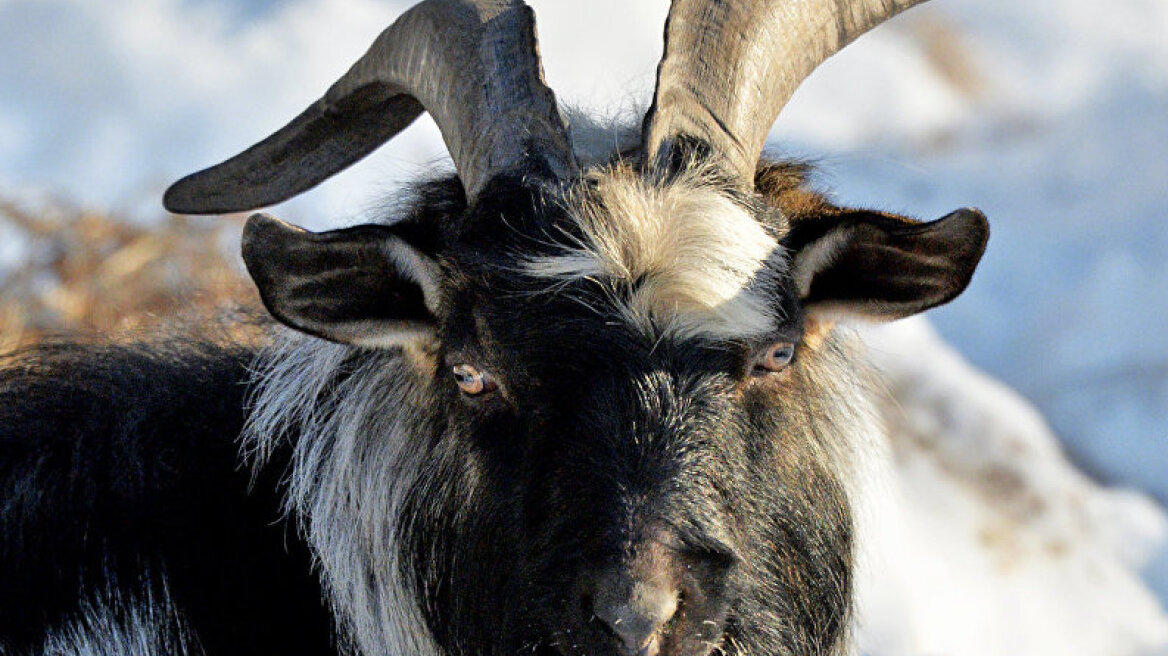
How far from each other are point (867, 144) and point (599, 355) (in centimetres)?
808

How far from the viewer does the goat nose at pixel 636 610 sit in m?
2.60

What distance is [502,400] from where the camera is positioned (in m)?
3.05

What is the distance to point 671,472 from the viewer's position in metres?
2.79

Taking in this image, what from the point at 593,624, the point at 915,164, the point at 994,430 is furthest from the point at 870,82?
the point at 593,624

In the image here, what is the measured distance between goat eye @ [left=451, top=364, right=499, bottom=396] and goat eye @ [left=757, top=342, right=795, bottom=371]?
64 cm

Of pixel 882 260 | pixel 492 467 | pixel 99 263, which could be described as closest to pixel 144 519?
pixel 492 467

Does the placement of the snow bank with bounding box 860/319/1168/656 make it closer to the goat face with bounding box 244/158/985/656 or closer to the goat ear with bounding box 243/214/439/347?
the goat face with bounding box 244/158/985/656

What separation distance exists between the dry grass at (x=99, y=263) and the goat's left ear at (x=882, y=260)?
533 centimetres

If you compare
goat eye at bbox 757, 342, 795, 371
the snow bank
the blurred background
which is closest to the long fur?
goat eye at bbox 757, 342, 795, 371

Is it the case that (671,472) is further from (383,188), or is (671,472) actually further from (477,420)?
(383,188)

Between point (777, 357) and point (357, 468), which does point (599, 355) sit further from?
point (357, 468)

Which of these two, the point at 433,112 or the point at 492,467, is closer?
the point at 492,467

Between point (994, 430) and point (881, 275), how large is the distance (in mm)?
5056

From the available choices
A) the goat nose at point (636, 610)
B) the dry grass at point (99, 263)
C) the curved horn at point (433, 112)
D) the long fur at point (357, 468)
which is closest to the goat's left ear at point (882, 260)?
the curved horn at point (433, 112)
